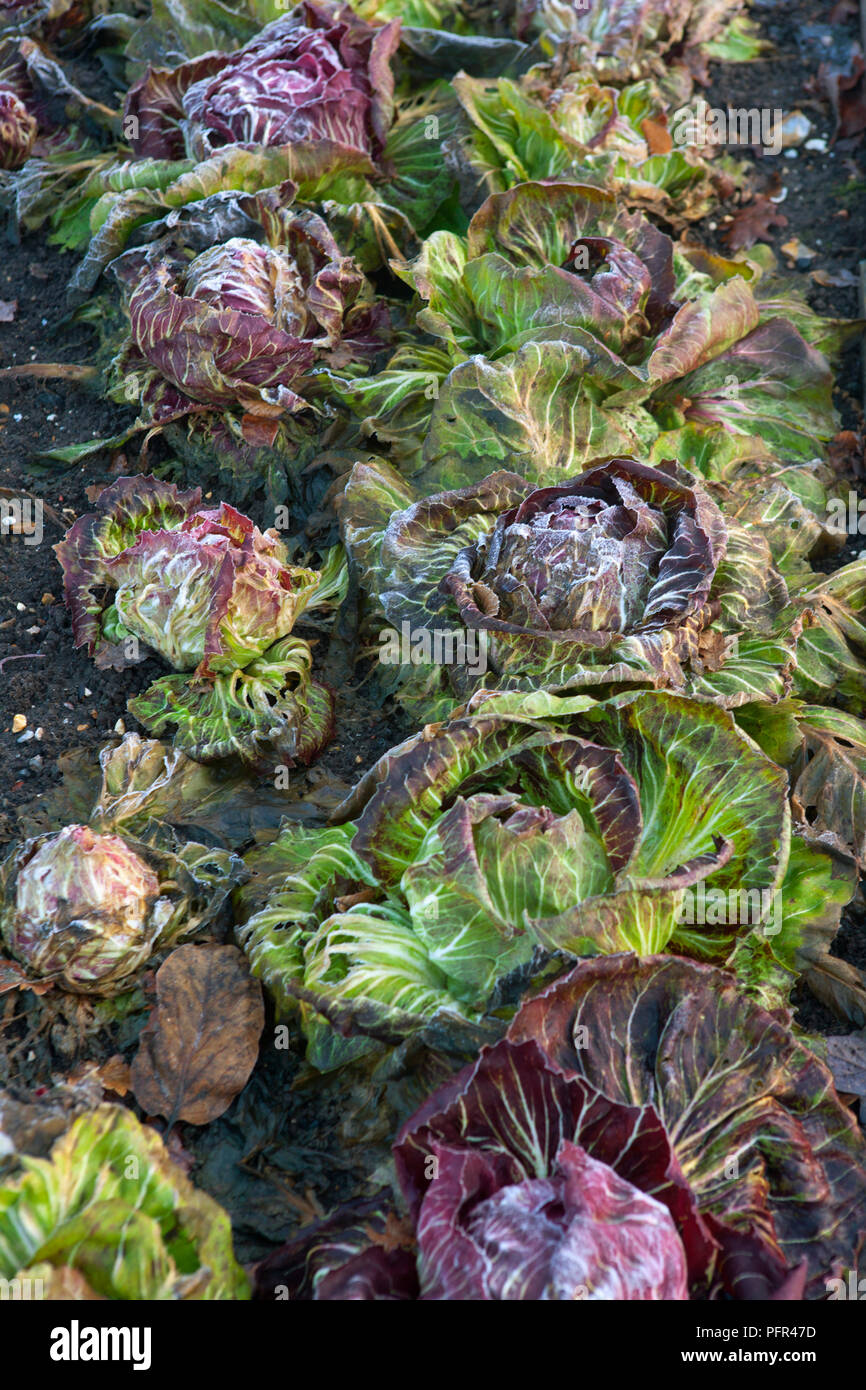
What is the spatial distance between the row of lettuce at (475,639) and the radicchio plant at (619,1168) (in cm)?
1

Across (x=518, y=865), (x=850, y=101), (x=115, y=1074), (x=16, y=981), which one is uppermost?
(x=850, y=101)

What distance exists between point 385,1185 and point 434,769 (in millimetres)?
1175

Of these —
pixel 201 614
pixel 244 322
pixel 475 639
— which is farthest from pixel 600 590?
pixel 244 322

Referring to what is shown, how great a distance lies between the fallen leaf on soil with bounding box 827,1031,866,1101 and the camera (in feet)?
11.2

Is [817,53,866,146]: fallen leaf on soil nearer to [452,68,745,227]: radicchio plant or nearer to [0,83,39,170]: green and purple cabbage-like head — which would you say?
[452,68,745,227]: radicchio plant

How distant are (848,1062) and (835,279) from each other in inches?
172

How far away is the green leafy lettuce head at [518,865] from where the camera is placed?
120 inches

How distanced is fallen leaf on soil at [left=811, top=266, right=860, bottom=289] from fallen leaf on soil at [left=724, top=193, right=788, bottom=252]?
0.41 metres

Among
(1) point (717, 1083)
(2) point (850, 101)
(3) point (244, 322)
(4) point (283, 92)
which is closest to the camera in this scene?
(1) point (717, 1083)

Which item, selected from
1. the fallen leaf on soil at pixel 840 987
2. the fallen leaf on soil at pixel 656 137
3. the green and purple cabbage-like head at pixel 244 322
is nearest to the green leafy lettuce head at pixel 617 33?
the fallen leaf on soil at pixel 656 137

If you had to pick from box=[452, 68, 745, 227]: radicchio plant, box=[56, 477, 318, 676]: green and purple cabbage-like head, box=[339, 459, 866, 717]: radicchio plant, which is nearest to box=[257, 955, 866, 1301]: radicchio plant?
box=[339, 459, 866, 717]: radicchio plant

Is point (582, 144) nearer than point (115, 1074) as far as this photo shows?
No

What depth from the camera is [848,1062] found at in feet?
11.4

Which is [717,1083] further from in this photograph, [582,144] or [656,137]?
[656,137]
